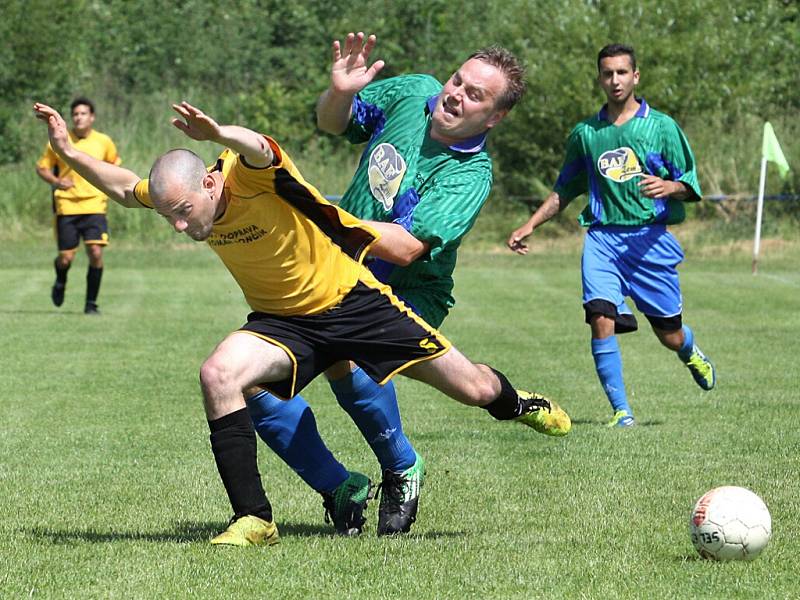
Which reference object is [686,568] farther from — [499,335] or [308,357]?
[499,335]

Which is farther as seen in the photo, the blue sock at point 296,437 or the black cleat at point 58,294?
the black cleat at point 58,294

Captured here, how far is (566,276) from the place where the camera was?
2180cm

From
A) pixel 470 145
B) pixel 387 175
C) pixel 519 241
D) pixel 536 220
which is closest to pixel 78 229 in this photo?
pixel 536 220

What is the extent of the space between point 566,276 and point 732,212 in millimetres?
7237

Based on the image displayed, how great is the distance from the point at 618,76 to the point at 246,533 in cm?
469

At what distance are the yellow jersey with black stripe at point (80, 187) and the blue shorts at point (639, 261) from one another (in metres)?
7.87

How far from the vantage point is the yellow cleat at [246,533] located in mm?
5102

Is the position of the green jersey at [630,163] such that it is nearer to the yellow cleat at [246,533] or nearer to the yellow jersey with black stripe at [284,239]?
the yellow jersey with black stripe at [284,239]

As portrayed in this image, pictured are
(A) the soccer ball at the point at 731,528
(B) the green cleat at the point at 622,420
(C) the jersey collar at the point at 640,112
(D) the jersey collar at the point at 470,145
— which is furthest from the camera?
(C) the jersey collar at the point at 640,112

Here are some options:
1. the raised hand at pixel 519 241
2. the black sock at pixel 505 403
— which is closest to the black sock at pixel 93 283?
the raised hand at pixel 519 241

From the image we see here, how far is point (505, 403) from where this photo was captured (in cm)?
574

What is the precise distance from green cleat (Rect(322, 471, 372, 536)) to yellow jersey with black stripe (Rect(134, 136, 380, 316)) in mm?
853

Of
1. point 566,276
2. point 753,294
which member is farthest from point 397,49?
point 753,294

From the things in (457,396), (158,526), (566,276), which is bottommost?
(566,276)
